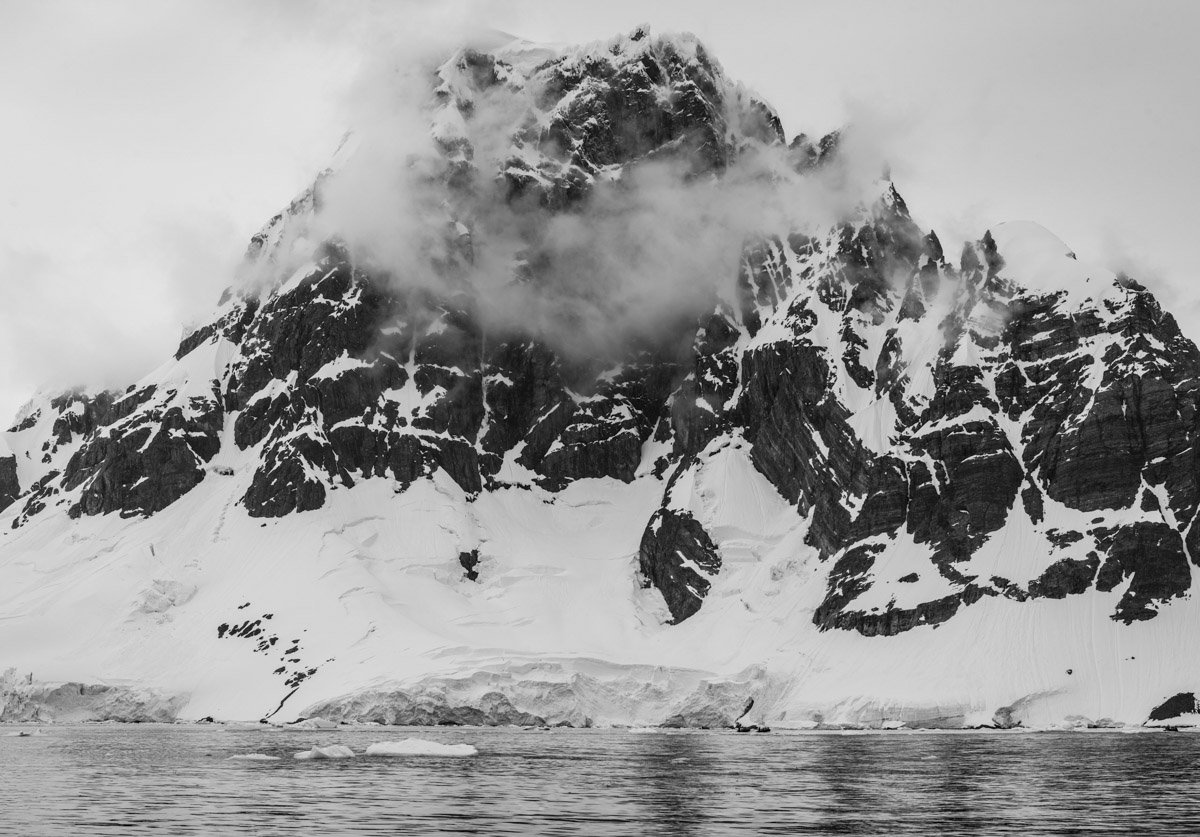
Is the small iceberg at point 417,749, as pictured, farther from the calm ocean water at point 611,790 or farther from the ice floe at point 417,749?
the calm ocean water at point 611,790

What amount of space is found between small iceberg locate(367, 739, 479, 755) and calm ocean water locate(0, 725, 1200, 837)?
2521mm

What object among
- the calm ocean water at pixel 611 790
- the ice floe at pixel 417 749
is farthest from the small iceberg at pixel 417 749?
the calm ocean water at pixel 611 790

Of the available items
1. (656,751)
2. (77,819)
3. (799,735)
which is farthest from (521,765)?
(799,735)

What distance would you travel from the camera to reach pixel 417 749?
142m

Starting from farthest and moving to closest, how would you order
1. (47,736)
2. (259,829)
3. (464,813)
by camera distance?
(47,736) < (464,813) < (259,829)

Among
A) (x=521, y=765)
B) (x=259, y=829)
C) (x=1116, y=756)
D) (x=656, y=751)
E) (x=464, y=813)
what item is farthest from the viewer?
(x=656, y=751)

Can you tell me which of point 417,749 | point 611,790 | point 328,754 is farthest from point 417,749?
point 611,790

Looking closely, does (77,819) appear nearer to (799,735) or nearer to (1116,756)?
(1116,756)

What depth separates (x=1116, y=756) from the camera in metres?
133

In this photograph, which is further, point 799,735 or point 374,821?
point 799,735

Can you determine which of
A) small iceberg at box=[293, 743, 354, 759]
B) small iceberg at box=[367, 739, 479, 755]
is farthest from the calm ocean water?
small iceberg at box=[367, 739, 479, 755]

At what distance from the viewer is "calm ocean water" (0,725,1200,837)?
72500mm

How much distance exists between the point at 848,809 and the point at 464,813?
902 inches

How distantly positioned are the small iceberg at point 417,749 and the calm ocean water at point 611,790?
2521 mm
